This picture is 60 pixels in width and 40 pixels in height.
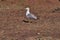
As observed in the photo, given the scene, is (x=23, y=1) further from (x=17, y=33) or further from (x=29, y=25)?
(x=17, y=33)

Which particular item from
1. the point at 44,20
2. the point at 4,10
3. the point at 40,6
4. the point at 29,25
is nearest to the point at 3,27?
the point at 29,25

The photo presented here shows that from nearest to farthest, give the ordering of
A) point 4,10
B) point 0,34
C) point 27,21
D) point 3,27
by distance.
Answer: point 0,34, point 3,27, point 27,21, point 4,10

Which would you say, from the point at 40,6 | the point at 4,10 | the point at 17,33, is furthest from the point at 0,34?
the point at 40,6

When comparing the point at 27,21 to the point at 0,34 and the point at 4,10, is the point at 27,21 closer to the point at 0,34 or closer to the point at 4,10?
the point at 0,34

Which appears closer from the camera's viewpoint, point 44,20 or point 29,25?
point 29,25

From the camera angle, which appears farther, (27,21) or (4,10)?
(4,10)

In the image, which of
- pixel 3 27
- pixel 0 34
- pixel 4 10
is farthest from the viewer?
pixel 4 10
